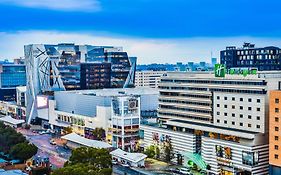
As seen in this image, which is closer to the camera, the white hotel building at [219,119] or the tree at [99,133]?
the white hotel building at [219,119]

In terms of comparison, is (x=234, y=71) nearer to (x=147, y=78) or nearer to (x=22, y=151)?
(x=22, y=151)

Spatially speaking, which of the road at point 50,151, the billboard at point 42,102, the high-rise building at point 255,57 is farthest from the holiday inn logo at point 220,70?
the billboard at point 42,102

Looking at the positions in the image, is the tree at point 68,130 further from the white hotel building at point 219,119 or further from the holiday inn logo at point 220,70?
the holiday inn logo at point 220,70

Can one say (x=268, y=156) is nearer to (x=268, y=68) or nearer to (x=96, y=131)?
(x=96, y=131)

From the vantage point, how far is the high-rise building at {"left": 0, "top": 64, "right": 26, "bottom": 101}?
395 ft

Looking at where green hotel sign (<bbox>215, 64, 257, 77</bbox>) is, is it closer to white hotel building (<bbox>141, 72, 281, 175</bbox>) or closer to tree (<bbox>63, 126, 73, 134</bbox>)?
white hotel building (<bbox>141, 72, 281, 175</bbox>)

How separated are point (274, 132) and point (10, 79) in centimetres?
10059

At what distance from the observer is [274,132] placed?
3959 centimetres

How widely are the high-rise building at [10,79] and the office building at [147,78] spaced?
32.9 meters

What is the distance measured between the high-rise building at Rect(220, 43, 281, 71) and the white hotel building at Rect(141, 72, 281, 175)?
113 feet

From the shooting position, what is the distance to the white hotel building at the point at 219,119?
42.0m

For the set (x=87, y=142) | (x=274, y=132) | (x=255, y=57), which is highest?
(x=255, y=57)

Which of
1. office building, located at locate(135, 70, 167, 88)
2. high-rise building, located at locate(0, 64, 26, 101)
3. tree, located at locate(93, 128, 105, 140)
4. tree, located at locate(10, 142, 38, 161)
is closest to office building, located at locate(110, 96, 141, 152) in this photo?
tree, located at locate(93, 128, 105, 140)

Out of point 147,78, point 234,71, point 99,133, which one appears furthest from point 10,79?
point 234,71
